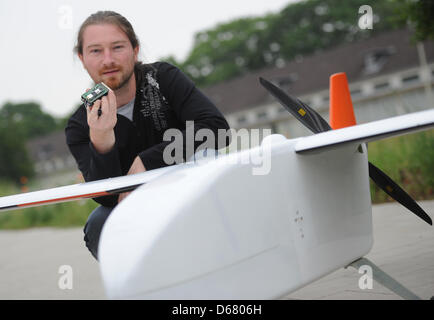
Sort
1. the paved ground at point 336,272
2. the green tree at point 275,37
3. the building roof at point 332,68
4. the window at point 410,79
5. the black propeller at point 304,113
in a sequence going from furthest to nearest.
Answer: the green tree at point 275,37, the building roof at point 332,68, the window at point 410,79, the paved ground at point 336,272, the black propeller at point 304,113

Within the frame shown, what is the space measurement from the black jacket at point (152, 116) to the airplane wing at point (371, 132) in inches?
27.6

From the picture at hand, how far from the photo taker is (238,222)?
192 cm

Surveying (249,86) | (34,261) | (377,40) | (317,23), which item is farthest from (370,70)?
(34,261)

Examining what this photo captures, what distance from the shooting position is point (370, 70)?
4094 cm

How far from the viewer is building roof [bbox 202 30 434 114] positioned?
39.7 meters

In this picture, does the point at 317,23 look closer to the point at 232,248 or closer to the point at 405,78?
the point at 405,78

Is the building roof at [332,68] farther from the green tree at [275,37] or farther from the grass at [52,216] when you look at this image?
the grass at [52,216]

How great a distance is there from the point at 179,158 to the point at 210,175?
0.88m

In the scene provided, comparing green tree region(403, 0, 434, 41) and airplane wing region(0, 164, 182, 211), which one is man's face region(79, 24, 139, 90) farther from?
green tree region(403, 0, 434, 41)

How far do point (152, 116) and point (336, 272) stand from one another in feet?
6.63

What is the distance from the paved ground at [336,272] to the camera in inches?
131

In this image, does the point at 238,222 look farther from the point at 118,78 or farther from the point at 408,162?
the point at 408,162

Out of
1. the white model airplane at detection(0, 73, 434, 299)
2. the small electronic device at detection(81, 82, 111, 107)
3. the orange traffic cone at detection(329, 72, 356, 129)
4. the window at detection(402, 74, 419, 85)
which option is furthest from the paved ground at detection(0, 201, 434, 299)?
the window at detection(402, 74, 419, 85)

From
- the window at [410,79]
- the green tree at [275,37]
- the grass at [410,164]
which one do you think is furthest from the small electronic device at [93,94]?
the green tree at [275,37]
